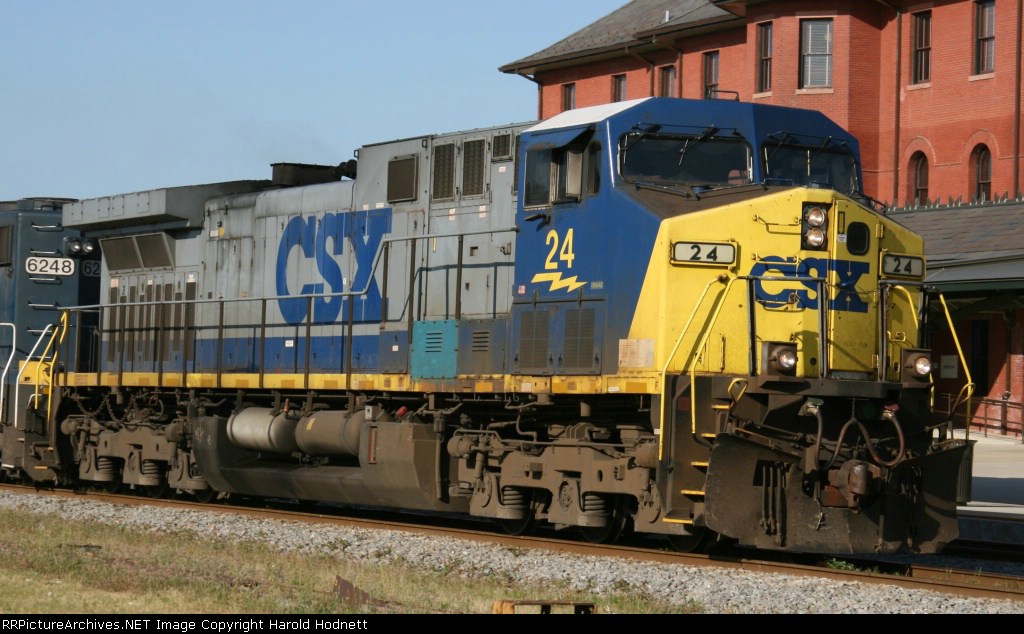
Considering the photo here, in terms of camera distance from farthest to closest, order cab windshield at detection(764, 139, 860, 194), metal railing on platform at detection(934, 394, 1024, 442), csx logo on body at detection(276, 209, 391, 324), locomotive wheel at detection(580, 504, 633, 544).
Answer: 1. metal railing on platform at detection(934, 394, 1024, 442)
2. csx logo on body at detection(276, 209, 391, 324)
3. locomotive wheel at detection(580, 504, 633, 544)
4. cab windshield at detection(764, 139, 860, 194)

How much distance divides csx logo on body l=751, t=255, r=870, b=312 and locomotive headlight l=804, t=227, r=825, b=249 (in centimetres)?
12

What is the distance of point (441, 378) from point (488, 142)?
2.45m

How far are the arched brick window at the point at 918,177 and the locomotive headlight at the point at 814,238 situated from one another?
3019 centimetres

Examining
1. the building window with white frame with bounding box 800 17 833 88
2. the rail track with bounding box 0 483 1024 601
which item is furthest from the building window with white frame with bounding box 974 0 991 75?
the rail track with bounding box 0 483 1024 601

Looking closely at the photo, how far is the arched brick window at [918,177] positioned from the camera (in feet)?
133

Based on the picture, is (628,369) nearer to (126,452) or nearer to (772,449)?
(772,449)

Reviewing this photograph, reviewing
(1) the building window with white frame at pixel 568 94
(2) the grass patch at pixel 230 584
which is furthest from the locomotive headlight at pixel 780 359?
(1) the building window with white frame at pixel 568 94

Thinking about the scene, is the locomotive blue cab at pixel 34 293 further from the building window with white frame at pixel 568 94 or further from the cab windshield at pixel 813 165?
the building window with white frame at pixel 568 94

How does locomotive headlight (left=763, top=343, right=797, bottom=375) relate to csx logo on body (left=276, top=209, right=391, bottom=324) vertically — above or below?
below

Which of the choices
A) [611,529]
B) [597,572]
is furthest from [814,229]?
[611,529]

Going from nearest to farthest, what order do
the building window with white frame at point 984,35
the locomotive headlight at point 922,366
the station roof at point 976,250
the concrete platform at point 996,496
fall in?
the locomotive headlight at point 922,366 < the concrete platform at point 996,496 < the station roof at point 976,250 < the building window with white frame at point 984,35

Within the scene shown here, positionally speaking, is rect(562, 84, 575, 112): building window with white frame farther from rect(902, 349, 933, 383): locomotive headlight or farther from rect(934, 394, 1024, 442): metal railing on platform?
rect(902, 349, 933, 383): locomotive headlight

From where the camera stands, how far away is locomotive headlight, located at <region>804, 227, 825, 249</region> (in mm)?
11766

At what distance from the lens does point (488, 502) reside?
13.9 m
